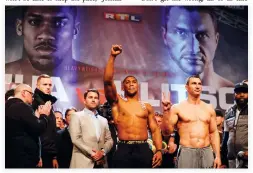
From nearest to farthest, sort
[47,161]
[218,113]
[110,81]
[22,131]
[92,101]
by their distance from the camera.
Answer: [110,81]
[22,131]
[47,161]
[92,101]
[218,113]

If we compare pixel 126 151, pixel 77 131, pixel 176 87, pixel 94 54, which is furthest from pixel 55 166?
pixel 176 87

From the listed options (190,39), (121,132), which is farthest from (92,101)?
(190,39)

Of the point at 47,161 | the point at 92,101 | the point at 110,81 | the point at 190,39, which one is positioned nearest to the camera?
the point at 110,81

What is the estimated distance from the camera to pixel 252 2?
5.40m

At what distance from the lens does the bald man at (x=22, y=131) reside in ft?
15.7

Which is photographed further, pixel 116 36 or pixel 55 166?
pixel 116 36

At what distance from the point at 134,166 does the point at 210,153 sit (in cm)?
96

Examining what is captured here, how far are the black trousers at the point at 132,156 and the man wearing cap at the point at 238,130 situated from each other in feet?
3.49

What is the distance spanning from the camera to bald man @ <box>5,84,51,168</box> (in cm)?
479

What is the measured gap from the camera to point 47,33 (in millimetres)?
5305

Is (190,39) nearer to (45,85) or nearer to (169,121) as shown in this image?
(169,121)

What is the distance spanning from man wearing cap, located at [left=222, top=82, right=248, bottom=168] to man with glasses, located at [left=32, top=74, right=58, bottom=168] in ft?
7.12

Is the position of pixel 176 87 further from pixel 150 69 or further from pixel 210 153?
pixel 210 153

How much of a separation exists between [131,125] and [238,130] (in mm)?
1399
